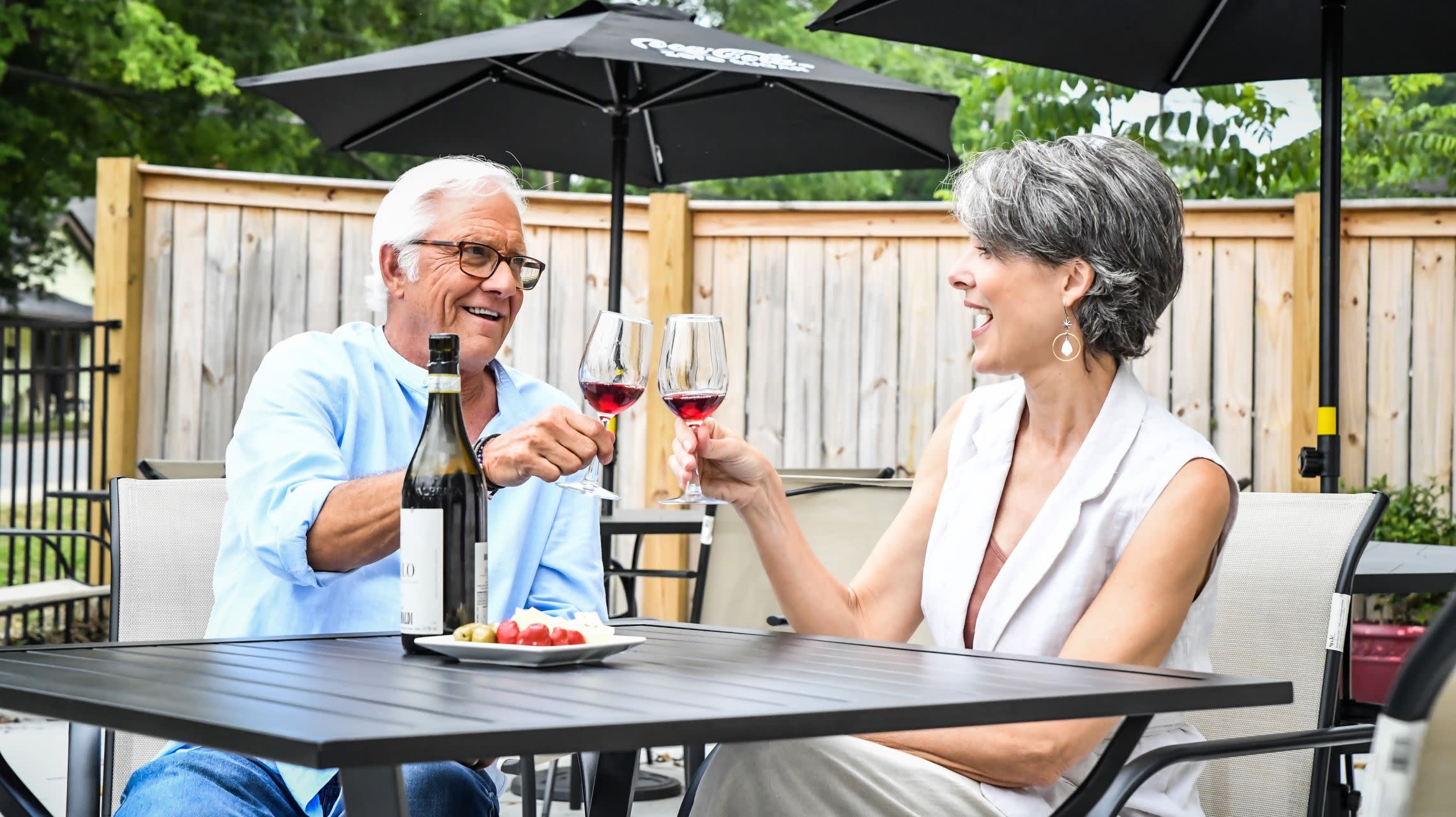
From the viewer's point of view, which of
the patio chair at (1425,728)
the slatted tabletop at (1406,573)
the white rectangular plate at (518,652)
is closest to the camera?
the patio chair at (1425,728)

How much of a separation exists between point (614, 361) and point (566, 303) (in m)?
4.06

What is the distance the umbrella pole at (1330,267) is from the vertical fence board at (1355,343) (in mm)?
1568

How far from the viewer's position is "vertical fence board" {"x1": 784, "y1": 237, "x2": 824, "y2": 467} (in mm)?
5637

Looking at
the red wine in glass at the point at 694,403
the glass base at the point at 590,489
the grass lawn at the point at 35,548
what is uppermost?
the red wine in glass at the point at 694,403

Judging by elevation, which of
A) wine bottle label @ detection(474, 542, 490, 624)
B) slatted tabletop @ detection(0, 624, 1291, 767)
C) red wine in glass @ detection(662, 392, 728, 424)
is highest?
red wine in glass @ detection(662, 392, 728, 424)

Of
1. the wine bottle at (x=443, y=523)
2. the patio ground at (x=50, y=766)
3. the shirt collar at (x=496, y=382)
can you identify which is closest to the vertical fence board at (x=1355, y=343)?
the patio ground at (x=50, y=766)

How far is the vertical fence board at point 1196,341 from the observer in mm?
5293

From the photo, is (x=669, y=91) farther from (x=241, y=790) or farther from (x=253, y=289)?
(x=241, y=790)

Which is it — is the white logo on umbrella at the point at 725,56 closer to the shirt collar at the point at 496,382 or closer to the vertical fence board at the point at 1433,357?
the shirt collar at the point at 496,382

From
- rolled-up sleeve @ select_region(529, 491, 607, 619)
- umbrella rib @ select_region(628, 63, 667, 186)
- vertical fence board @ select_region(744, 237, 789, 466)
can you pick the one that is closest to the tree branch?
umbrella rib @ select_region(628, 63, 667, 186)

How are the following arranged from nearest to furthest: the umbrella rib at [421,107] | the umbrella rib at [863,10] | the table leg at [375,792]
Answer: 1. the table leg at [375,792]
2. the umbrella rib at [863,10]
3. the umbrella rib at [421,107]

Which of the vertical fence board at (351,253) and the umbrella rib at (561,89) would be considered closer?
the umbrella rib at (561,89)

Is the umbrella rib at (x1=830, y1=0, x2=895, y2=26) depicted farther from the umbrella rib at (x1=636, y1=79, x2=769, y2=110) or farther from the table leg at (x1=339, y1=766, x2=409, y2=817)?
the table leg at (x1=339, y1=766, x2=409, y2=817)

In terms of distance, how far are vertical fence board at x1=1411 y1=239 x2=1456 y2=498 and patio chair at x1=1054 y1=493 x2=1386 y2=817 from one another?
10.7ft
